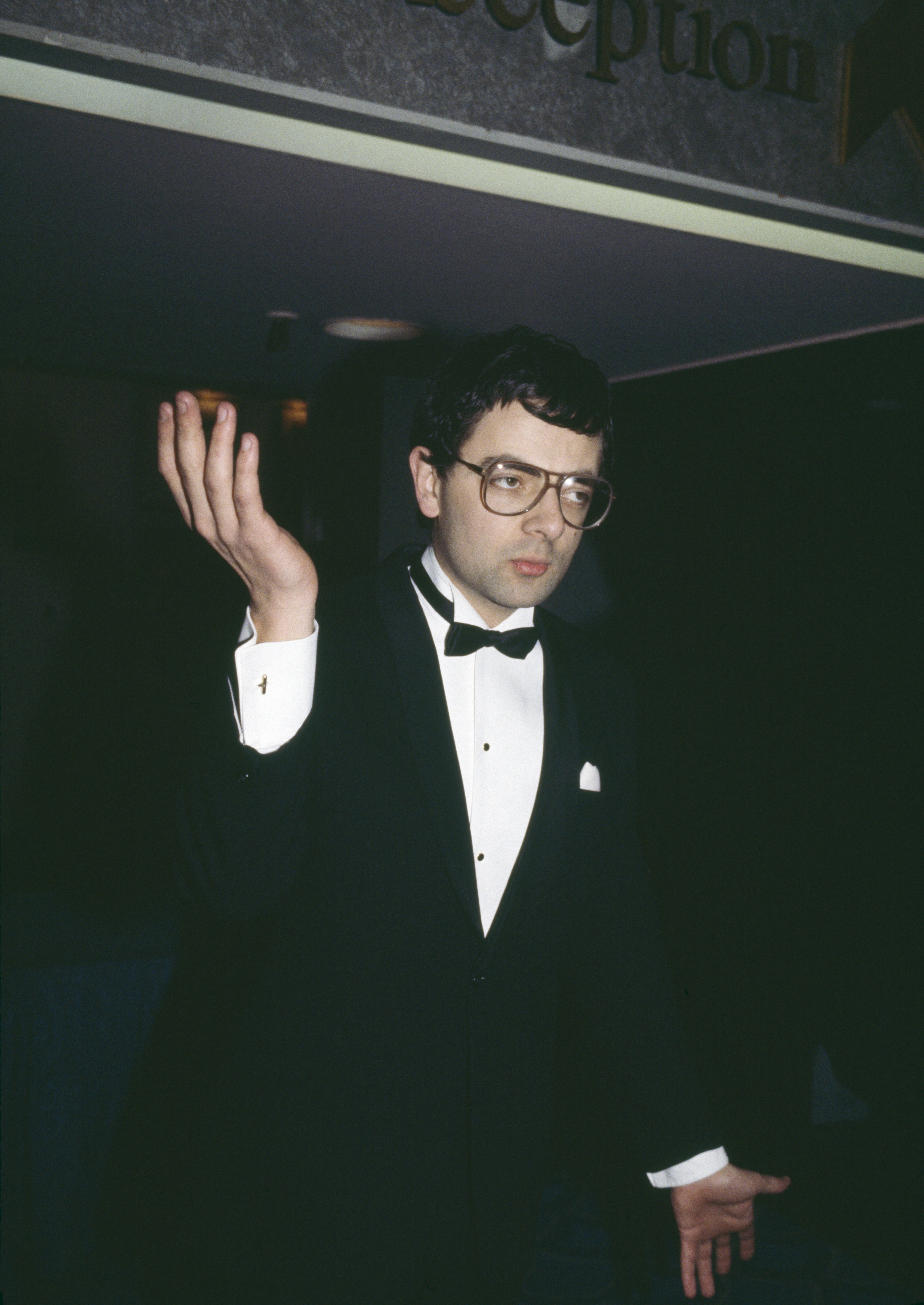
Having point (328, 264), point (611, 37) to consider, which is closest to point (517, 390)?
point (611, 37)

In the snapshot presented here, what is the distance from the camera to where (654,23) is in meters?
1.77

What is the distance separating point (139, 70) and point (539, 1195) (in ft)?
6.23

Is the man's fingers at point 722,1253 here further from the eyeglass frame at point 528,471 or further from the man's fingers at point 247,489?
the man's fingers at point 247,489

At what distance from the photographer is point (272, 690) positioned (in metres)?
1.12

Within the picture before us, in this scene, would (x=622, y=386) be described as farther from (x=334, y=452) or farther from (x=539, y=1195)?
(x=539, y=1195)

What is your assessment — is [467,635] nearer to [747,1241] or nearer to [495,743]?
[495,743]

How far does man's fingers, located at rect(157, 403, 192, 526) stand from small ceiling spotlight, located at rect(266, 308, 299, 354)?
206cm

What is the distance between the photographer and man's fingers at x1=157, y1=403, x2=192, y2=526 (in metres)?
1.08

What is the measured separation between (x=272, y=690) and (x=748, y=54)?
168 centimetres

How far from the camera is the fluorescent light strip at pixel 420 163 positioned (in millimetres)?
1526

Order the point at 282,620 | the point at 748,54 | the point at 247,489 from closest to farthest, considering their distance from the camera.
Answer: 1. the point at 247,489
2. the point at 282,620
3. the point at 748,54

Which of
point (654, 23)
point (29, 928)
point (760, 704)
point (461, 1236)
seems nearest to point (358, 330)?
point (654, 23)

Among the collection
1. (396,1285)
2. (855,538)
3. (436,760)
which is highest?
(855,538)

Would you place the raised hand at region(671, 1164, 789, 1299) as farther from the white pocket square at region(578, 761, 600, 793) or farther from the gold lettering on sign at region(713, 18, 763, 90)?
the gold lettering on sign at region(713, 18, 763, 90)
